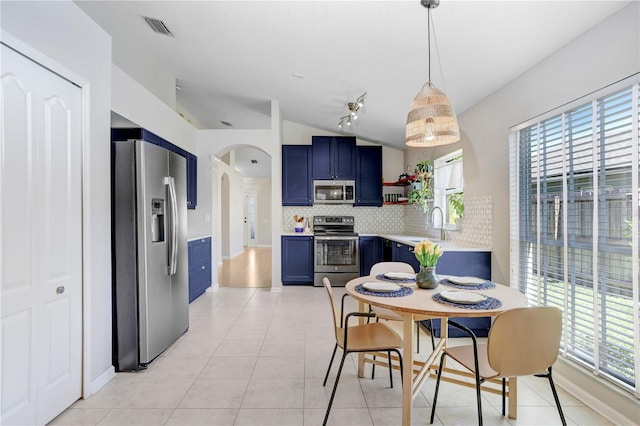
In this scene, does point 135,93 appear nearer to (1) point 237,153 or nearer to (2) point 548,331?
(2) point 548,331

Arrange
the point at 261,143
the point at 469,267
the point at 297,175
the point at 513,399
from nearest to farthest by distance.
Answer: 1. the point at 513,399
2. the point at 469,267
3. the point at 261,143
4. the point at 297,175

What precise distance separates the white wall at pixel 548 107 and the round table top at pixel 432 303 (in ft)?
2.73

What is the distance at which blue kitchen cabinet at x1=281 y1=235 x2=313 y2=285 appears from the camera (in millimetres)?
5367

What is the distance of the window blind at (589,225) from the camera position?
1.78 m

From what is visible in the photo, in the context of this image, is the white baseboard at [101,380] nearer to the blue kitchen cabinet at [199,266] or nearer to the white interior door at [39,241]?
the white interior door at [39,241]

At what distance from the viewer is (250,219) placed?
1163cm

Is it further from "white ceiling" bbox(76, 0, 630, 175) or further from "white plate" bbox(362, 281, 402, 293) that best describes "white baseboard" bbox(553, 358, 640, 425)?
"white ceiling" bbox(76, 0, 630, 175)

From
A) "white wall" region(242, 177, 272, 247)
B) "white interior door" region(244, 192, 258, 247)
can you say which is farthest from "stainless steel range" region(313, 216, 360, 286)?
"white interior door" region(244, 192, 258, 247)

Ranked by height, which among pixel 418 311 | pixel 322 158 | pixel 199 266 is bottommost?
pixel 199 266

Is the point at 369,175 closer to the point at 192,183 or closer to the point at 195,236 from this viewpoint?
the point at 192,183

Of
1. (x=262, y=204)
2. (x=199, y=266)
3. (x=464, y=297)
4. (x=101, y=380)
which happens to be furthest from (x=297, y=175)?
(x=262, y=204)

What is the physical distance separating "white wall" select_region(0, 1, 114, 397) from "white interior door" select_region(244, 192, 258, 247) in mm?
9154

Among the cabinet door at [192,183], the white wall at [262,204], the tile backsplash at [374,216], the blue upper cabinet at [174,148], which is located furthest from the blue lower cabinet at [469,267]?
the white wall at [262,204]

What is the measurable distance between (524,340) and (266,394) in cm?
162
